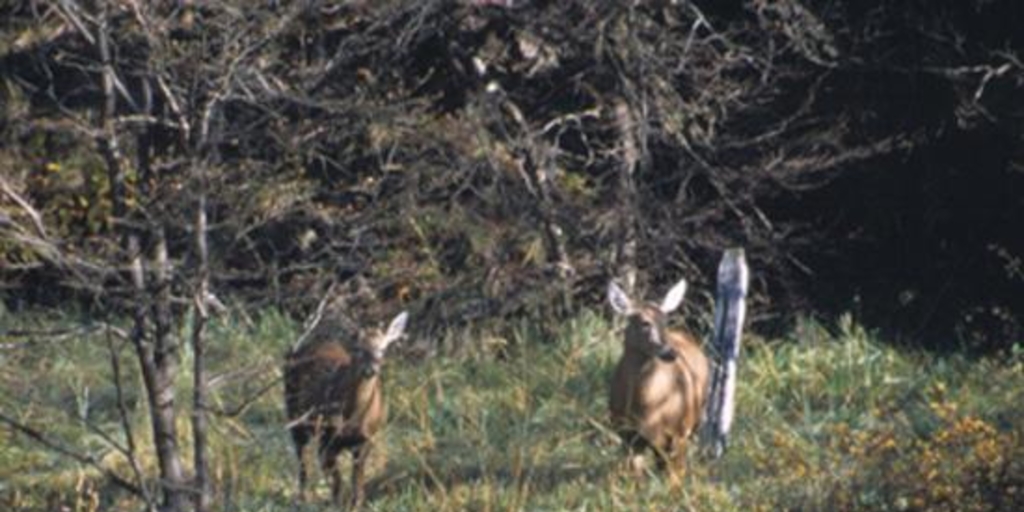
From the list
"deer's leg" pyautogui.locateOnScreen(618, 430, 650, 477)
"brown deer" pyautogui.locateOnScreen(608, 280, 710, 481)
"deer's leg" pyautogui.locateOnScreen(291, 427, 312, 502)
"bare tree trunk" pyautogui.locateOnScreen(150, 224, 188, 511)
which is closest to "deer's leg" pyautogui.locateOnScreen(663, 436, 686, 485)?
"brown deer" pyautogui.locateOnScreen(608, 280, 710, 481)

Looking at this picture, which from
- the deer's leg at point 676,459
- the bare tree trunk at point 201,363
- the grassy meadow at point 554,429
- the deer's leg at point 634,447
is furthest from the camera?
the deer's leg at point 634,447

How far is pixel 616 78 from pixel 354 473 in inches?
146

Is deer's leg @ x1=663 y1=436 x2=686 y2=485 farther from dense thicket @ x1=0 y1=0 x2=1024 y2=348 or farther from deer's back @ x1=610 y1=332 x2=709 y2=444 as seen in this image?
dense thicket @ x1=0 y1=0 x2=1024 y2=348

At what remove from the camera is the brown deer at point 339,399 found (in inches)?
442

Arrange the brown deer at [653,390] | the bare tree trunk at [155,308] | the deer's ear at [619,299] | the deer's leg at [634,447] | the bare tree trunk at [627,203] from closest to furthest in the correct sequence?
Result: the bare tree trunk at [155,308], the deer's leg at [634,447], the brown deer at [653,390], the deer's ear at [619,299], the bare tree trunk at [627,203]

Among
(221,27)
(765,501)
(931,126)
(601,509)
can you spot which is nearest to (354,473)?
(601,509)

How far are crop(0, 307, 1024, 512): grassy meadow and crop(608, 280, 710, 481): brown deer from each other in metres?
0.17

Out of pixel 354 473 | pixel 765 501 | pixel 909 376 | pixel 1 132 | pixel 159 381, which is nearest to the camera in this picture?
pixel 159 381

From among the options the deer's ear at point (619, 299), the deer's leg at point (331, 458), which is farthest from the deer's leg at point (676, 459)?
the deer's leg at point (331, 458)

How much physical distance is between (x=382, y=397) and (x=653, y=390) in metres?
1.43

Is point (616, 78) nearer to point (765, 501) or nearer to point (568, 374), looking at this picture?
point (568, 374)

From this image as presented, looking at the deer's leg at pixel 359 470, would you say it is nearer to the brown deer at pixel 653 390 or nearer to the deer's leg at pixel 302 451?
the deer's leg at pixel 302 451

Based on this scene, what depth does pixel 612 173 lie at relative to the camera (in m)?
14.3

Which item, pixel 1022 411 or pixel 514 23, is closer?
pixel 1022 411
